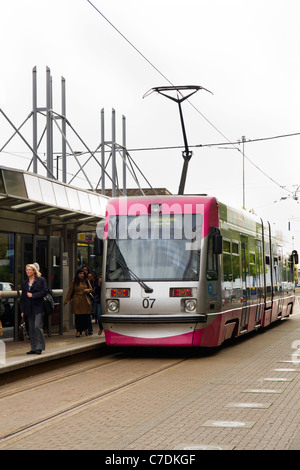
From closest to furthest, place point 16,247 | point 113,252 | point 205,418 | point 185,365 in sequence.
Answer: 1. point 205,418
2. point 185,365
3. point 113,252
4. point 16,247

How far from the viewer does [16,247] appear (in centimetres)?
1642

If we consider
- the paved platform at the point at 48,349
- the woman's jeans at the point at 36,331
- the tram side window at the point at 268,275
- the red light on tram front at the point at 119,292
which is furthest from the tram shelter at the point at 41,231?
the tram side window at the point at 268,275

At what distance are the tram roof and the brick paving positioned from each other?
10.8 ft

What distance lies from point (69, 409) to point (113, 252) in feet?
19.0

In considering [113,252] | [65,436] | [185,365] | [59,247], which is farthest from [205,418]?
[59,247]

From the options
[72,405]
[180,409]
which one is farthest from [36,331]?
[180,409]

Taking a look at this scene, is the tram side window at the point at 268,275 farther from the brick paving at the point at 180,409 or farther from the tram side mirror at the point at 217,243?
the tram side mirror at the point at 217,243

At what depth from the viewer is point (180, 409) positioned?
8.83 meters

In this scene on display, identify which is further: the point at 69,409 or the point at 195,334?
the point at 195,334

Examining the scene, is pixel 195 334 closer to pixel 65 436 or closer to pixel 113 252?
pixel 113 252

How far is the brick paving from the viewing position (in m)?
7.01

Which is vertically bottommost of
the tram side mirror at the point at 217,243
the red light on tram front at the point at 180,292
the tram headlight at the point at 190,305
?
the tram headlight at the point at 190,305

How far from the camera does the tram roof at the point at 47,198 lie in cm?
1379

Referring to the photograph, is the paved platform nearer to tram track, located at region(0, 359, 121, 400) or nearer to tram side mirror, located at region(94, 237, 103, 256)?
tram track, located at region(0, 359, 121, 400)
